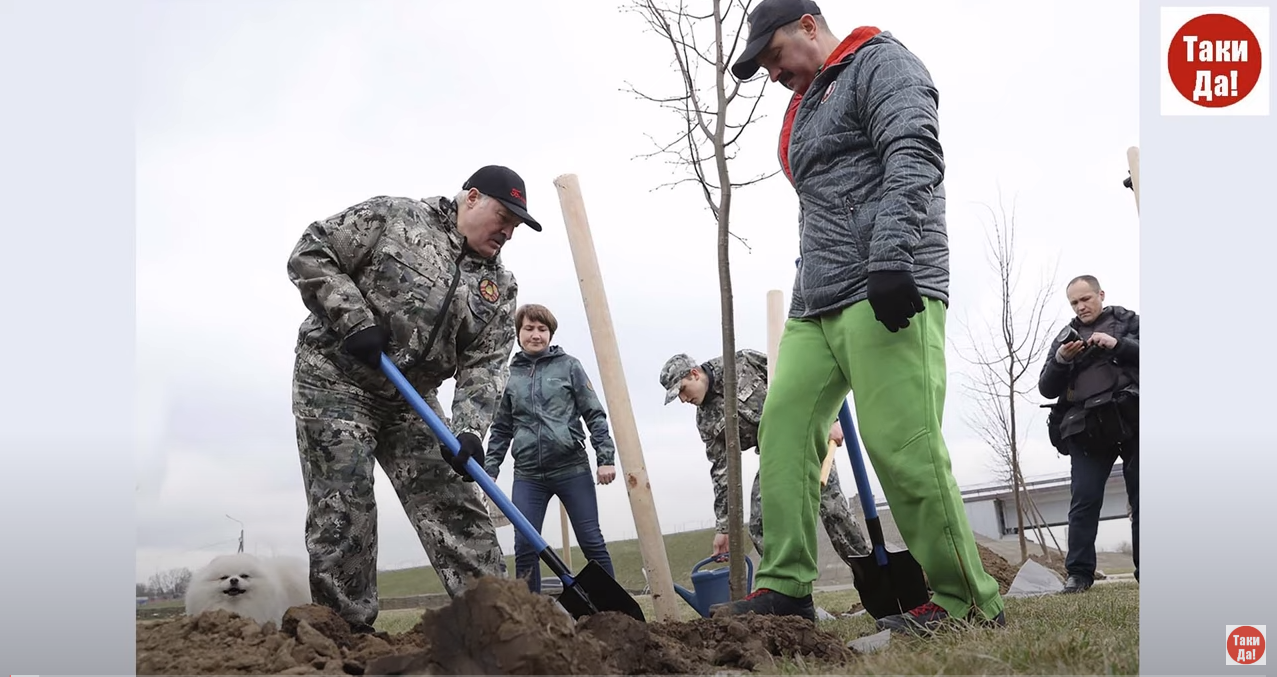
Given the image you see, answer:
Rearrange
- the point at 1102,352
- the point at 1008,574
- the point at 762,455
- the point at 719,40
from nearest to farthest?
the point at 762,455 < the point at 719,40 < the point at 1102,352 < the point at 1008,574

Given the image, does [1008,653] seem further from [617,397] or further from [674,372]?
[674,372]

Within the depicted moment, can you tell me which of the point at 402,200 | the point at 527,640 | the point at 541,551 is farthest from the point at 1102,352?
the point at 527,640

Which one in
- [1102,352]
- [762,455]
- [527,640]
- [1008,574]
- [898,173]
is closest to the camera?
[527,640]

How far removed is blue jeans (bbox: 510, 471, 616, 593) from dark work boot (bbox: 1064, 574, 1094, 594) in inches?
104

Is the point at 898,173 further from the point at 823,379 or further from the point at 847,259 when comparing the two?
the point at 823,379

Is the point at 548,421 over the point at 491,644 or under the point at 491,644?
over

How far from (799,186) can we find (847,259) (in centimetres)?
36

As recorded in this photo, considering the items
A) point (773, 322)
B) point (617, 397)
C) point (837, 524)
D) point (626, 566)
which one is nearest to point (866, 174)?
point (617, 397)

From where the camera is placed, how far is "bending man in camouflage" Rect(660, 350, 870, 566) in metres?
5.87

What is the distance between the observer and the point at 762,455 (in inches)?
131

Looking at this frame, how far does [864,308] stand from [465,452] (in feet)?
4.74

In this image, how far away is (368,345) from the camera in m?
3.47

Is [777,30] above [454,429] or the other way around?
above

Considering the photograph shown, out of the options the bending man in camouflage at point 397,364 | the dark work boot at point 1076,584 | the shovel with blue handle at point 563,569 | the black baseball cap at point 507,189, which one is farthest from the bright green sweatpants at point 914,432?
the dark work boot at point 1076,584
